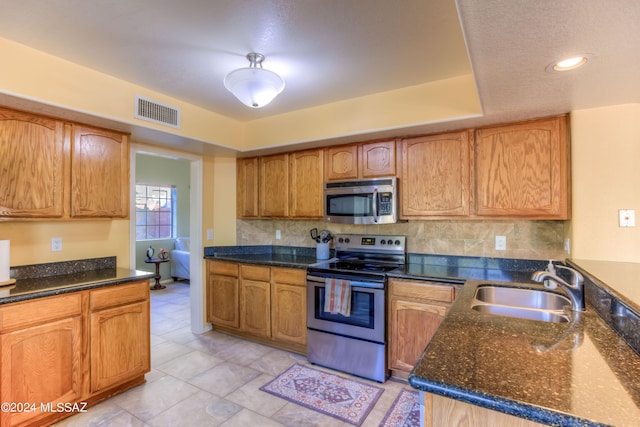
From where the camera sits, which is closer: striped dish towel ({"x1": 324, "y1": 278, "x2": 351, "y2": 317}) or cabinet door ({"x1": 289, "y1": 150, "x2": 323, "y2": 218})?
striped dish towel ({"x1": 324, "y1": 278, "x2": 351, "y2": 317})

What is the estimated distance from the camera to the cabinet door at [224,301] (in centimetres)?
349

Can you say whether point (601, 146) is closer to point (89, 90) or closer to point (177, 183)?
point (89, 90)

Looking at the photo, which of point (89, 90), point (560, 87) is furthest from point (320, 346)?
point (89, 90)

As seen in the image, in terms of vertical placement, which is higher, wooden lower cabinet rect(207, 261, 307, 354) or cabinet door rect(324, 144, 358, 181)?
cabinet door rect(324, 144, 358, 181)

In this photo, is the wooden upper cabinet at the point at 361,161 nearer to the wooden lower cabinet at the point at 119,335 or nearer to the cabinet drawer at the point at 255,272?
the cabinet drawer at the point at 255,272

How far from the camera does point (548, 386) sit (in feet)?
2.69

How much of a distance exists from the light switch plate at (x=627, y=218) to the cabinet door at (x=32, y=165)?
12.8 ft

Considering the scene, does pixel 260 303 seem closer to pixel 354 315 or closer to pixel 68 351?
pixel 354 315

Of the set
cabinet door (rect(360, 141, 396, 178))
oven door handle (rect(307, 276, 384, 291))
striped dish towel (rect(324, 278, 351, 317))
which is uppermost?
cabinet door (rect(360, 141, 396, 178))

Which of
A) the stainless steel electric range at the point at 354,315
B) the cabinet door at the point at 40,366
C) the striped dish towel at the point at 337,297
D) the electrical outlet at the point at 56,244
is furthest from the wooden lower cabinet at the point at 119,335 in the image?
the striped dish towel at the point at 337,297

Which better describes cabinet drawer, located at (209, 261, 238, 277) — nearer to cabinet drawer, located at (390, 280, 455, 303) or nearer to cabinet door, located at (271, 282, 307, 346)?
cabinet door, located at (271, 282, 307, 346)

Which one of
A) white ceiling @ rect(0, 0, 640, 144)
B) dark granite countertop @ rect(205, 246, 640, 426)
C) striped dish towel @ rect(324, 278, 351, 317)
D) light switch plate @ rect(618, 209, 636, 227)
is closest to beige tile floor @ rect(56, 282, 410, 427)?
striped dish towel @ rect(324, 278, 351, 317)

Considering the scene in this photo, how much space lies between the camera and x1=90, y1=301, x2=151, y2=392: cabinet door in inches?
89.6

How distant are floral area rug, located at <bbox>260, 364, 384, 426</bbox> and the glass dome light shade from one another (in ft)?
7.02
